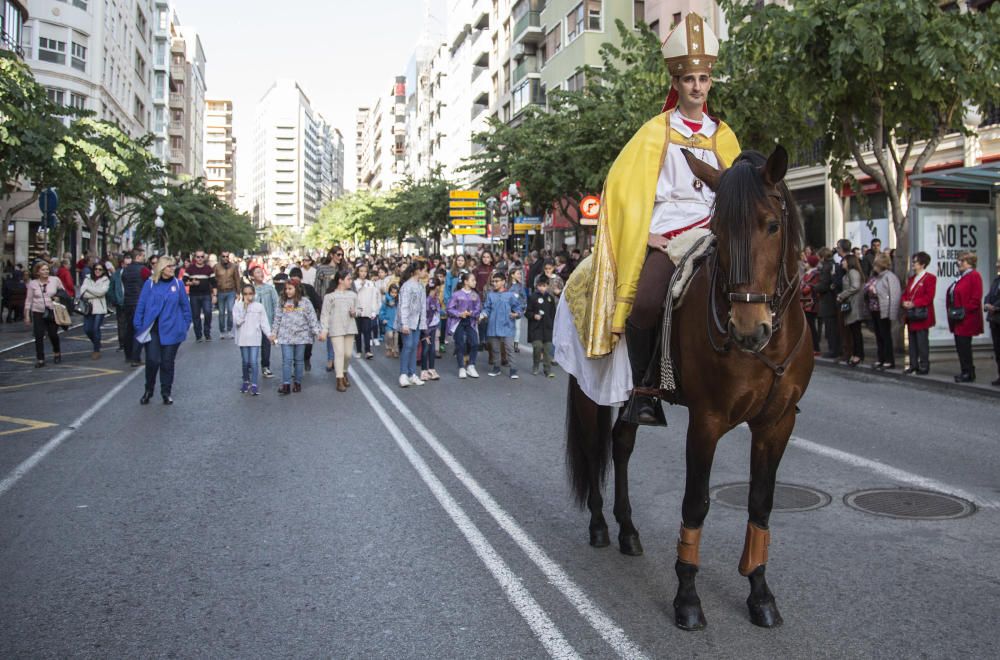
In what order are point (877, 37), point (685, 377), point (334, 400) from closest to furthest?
point (685, 377) < point (334, 400) < point (877, 37)

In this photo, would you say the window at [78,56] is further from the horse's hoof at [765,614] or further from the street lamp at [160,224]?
the horse's hoof at [765,614]

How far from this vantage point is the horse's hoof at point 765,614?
13.8ft

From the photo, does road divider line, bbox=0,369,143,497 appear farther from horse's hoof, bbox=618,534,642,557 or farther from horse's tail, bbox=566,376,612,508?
horse's hoof, bbox=618,534,642,557

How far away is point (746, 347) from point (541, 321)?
11.4m

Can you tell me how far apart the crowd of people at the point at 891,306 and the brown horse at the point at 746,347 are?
8824 mm

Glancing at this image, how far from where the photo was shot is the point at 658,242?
477cm

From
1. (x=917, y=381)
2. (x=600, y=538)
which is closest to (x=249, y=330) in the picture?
(x=600, y=538)

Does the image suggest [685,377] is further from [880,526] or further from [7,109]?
[7,109]

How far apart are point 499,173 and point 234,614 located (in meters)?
31.9

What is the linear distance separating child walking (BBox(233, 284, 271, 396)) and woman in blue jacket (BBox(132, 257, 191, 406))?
1.01 m

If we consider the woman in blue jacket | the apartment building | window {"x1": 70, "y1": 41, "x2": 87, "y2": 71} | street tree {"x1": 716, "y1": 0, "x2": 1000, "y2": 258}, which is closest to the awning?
street tree {"x1": 716, "y1": 0, "x2": 1000, "y2": 258}

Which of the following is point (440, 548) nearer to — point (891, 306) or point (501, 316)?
point (501, 316)

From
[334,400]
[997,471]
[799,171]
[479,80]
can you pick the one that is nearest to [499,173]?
[799,171]

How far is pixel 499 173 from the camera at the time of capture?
3550 cm
